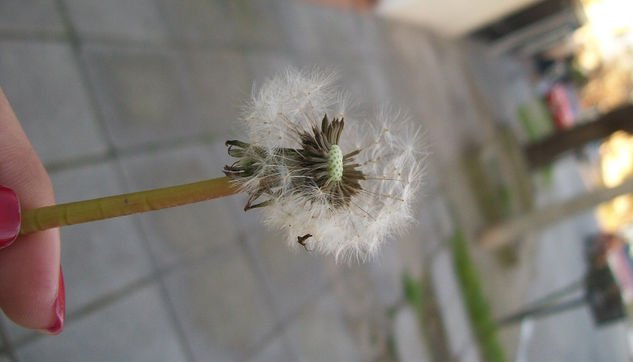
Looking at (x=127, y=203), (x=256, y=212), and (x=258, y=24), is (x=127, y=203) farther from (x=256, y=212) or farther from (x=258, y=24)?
A: (x=258, y=24)

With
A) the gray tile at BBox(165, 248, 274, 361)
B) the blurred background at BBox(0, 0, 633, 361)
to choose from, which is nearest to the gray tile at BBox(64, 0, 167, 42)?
the blurred background at BBox(0, 0, 633, 361)

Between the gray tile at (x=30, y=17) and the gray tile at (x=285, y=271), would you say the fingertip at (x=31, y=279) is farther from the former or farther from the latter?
the gray tile at (x=285, y=271)

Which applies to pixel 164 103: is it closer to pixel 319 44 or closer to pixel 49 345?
pixel 49 345

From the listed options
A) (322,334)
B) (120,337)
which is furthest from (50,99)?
(322,334)

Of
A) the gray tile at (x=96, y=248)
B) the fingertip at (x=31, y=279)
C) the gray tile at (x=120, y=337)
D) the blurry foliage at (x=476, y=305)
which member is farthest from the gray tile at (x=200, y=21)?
the blurry foliage at (x=476, y=305)

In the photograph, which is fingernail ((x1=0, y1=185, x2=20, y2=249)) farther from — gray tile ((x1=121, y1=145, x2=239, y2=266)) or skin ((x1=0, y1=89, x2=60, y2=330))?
gray tile ((x1=121, y1=145, x2=239, y2=266))
